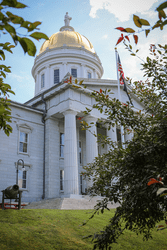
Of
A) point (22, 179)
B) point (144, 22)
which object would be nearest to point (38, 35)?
point (144, 22)

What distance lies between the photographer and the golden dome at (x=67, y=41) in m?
38.7

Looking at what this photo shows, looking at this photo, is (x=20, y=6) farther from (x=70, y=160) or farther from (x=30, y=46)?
(x=70, y=160)

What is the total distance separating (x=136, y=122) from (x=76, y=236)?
5735 millimetres

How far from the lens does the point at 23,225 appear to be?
9.23 metres

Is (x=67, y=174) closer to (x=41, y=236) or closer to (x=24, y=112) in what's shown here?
(x=24, y=112)

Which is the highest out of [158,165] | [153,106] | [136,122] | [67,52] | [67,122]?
[67,52]

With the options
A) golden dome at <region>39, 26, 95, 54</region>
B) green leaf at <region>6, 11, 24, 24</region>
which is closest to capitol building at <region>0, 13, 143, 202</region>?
golden dome at <region>39, 26, 95, 54</region>

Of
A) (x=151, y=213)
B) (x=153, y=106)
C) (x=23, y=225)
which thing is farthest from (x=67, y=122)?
(x=151, y=213)

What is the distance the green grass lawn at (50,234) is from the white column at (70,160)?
957 centimetres

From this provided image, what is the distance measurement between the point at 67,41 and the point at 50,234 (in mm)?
34835

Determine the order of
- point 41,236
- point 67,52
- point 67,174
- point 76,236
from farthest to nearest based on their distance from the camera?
point 67,52 → point 67,174 → point 76,236 → point 41,236

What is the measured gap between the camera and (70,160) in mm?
22125

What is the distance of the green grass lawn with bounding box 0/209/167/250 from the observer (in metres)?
7.66

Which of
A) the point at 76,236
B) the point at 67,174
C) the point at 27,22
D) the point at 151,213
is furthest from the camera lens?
the point at 67,174
